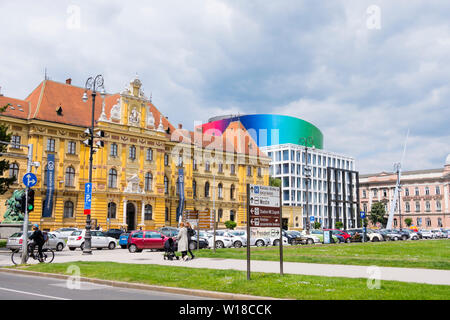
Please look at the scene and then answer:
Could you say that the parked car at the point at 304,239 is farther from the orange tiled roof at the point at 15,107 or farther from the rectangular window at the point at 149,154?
the orange tiled roof at the point at 15,107

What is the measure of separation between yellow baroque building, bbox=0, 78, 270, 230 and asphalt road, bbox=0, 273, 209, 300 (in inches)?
1420

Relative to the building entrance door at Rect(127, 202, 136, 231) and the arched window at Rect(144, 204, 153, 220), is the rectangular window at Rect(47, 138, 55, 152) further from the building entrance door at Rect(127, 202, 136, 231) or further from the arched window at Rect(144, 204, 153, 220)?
the arched window at Rect(144, 204, 153, 220)

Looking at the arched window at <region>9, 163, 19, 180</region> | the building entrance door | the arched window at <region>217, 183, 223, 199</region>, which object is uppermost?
the arched window at <region>9, 163, 19, 180</region>

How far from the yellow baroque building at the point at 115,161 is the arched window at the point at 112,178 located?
13 cm

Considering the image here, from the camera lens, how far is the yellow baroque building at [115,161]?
54.9 meters

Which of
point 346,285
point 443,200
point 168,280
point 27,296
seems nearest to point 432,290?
point 346,285

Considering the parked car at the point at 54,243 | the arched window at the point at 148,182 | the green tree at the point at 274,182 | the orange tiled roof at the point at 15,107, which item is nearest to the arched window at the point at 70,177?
the orange tiled roof at the point at 15,107

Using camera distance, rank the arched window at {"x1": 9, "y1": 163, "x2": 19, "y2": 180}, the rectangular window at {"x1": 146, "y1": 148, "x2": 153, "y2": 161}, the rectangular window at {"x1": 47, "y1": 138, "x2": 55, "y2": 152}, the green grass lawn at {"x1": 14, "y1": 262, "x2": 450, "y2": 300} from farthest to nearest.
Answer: the rectangular window at {"x1": 146, "y1": 148, "x2": 153, "y2": 161}
the rectangular window at {"x1": 47, "y1": 138, "x2": 55, "y2": 152}
the arched window at {"x1": 9, "y1": 163, "x2": 19, "y2": 180}
the green grass lawn at {"x1": 14, "y1": 262, "x2": 450, "y2": 300}

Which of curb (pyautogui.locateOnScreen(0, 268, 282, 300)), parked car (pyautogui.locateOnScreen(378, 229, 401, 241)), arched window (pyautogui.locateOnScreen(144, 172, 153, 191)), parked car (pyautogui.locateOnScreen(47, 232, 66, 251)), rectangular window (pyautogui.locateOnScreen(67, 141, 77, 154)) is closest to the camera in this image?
curb (pyautogui.locateOnScreen(0, 268, 282, 300))

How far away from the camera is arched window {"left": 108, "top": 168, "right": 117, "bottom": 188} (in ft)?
198

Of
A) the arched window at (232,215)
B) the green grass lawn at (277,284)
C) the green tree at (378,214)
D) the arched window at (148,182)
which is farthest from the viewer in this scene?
the green tree at (378,214)

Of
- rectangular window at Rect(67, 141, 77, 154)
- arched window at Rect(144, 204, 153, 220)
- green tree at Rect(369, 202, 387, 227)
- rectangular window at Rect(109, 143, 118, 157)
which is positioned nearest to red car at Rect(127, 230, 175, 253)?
rectangular window at Rect(67, 141, 77, 154)
